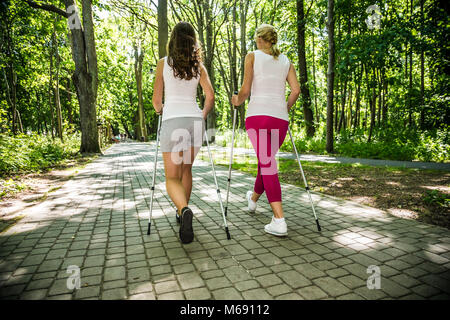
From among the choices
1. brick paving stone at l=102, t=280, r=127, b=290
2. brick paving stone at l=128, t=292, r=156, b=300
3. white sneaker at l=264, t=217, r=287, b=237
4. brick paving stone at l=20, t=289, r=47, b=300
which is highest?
white sneaker at l=264, t=217, r=287, b=237

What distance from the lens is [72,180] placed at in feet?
24.1

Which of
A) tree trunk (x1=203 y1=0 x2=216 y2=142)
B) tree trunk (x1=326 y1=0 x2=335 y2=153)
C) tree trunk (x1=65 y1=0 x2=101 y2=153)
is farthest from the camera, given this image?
tree trunk (x1=203 y1=0 x2=216 y2=142)

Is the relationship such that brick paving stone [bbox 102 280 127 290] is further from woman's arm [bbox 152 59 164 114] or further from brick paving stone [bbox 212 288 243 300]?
woman's arm [bbox 152 59 164 114]

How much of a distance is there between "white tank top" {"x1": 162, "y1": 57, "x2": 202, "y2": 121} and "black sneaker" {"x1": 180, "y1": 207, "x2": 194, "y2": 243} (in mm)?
1091

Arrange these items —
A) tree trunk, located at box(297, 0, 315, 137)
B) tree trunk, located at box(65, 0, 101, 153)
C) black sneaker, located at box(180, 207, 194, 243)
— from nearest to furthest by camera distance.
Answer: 1. black sneaker, located at box(180, 207, 194, 243)
2. tree trunk, located at box(65, 0, 101, 153)
3. tree trunk, located at box(297, 0, 315, 137)

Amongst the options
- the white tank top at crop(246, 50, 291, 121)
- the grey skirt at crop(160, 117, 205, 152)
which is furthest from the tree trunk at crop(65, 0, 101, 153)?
the white tank top at crop(246, 50, 291, 121)

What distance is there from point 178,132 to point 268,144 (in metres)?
1.12

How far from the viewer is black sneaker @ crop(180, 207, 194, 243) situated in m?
3.01

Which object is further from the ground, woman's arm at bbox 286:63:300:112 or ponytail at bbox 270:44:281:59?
ponytail at bbox 270:44:281:59

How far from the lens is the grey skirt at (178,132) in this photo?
3184 millimetres

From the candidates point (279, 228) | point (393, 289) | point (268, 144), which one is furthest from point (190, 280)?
point (268, 144)

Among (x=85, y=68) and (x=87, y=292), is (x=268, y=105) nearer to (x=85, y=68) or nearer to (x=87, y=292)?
(x=87, y=292)

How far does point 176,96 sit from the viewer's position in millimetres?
3213
